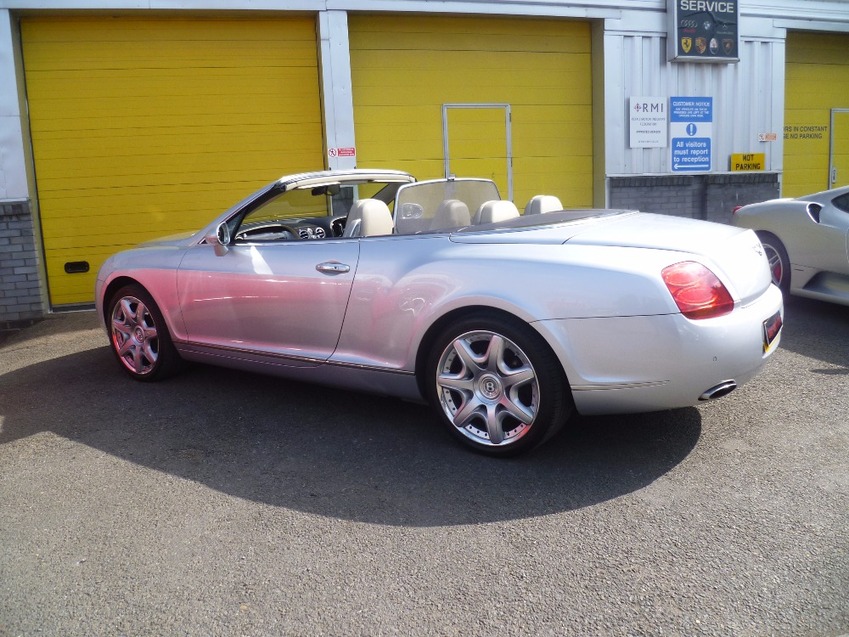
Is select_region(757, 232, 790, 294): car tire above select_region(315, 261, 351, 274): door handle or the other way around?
the other way around

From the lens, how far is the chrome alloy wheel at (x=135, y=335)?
5.29 m

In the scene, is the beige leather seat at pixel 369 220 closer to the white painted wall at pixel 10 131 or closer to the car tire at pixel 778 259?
the car tire at pixel 778 259

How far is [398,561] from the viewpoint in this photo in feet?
9.38

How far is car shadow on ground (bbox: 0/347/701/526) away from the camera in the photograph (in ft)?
11.0

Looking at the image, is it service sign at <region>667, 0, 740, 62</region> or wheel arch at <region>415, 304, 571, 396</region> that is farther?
service sign at <region>667, 0, 740, 62</region>

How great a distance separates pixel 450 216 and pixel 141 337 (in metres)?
2.31

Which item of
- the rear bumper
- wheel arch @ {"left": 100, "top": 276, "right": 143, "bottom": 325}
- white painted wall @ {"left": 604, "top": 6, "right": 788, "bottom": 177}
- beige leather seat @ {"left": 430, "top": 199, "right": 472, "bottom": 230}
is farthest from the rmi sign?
the rear bumper

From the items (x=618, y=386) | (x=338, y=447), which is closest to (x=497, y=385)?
(x=618, y=386)

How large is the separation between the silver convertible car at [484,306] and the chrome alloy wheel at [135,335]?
0.24 m

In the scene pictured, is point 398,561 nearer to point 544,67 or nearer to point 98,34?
point 98,34

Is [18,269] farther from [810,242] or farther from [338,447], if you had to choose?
[810,242]

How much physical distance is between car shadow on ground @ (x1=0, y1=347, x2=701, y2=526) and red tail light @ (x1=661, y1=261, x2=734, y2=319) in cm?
74

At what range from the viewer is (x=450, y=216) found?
4.64 meters

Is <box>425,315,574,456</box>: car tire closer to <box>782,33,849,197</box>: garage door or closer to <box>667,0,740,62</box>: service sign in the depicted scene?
<box>667,0,740,62</box>: service sign
